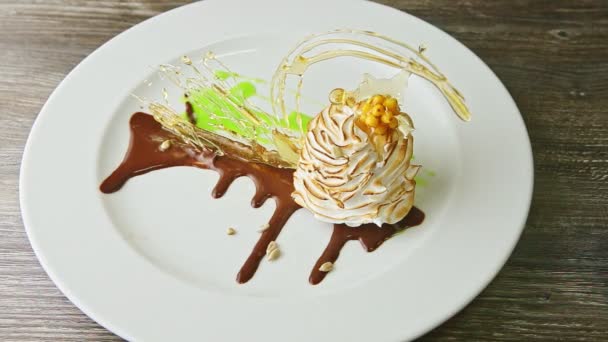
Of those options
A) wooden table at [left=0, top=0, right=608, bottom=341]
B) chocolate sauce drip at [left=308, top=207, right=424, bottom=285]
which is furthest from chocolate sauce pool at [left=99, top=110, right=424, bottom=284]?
wooden table at [left=0, top=0, right=608, bottom=341]

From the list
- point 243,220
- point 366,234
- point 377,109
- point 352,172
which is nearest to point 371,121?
point 377,109

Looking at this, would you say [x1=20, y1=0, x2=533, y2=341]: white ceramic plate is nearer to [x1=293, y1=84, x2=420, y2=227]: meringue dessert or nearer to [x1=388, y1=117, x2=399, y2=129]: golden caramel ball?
[x1=293, y1=84, x2=420, y2=227]: meringue dessert

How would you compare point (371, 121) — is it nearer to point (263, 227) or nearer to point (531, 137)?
point (263, 227)

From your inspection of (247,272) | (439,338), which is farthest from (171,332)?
(439,338)

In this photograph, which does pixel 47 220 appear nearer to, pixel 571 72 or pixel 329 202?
pixel 329 202

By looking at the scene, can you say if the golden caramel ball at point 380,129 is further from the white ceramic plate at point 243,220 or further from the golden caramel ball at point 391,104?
the white ceramic plate at point 243,220

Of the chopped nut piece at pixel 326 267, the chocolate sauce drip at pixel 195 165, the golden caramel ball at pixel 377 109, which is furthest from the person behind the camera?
the chocolate sauce drip at pixel 195 165

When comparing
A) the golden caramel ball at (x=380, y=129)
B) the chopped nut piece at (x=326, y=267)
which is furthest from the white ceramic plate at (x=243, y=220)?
the golden caramel ball at (x=380, y=129)
